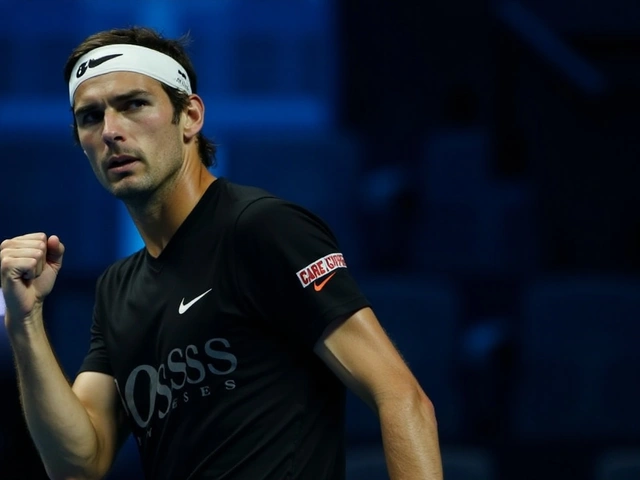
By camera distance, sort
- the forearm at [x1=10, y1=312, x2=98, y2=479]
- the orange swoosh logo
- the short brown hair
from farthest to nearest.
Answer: the short brown hair
the forearm at [x1=10, y1=312, x2=98, y2=479]
the orange swoosh logo

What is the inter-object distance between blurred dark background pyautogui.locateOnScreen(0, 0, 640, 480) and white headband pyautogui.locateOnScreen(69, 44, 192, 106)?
2.13m

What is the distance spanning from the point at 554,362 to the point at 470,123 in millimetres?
1256

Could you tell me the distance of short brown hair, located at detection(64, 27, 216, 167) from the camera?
264cm

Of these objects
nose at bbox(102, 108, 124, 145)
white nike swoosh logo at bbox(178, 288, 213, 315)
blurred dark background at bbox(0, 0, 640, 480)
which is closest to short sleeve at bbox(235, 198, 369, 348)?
white nike swoosh logo at bbox(178, 288, 213, 315)

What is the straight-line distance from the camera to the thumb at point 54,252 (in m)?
2.44

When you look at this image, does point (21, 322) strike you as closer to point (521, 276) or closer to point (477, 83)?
point (521, 276)

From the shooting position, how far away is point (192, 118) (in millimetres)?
2680

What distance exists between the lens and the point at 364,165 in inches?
206

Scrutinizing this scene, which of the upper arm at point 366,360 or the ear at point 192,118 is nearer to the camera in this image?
the upper arm at point 366,360

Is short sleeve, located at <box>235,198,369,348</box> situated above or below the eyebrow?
below

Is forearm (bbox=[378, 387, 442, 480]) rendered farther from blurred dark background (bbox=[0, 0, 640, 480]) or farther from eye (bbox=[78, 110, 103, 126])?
blurred dark background (bbox=[0, 0, 640, 480])

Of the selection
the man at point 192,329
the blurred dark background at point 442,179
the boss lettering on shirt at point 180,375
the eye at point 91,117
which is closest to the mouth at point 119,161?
the man at point 192,329

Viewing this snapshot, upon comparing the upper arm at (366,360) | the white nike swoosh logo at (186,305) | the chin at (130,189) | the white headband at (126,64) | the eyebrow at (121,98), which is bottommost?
the upper arm at (366,360)

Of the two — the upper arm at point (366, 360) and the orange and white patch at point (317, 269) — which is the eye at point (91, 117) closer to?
the orange and white patch at point (317, 269)
